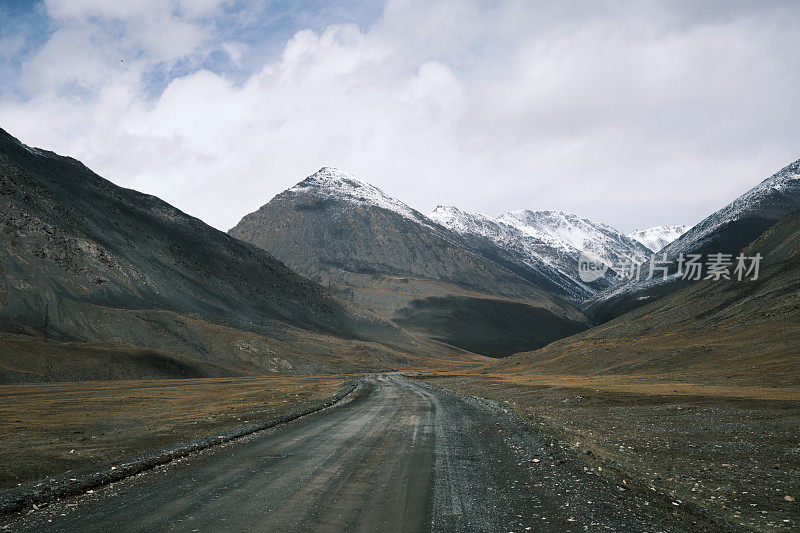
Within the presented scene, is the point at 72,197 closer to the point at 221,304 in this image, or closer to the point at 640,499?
the point at 221,304

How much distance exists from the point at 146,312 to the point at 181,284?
46982 millimetres

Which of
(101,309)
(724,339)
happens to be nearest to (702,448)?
(724,339)

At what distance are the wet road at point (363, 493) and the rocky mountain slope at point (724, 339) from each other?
39685 mm

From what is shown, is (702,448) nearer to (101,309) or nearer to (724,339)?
(724,339)

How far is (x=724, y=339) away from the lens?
79.3 m

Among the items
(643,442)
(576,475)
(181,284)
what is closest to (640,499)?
(576,475)

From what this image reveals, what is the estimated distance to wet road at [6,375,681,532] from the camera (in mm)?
10672

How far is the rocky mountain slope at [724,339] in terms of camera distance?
2359 inches

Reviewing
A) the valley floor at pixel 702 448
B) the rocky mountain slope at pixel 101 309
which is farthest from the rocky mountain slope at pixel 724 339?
the rocky mountain slope at pixel 101 309

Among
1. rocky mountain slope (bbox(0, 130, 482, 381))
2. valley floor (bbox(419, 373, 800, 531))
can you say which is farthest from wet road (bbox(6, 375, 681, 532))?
rocky mountain slope (bbox(0, 130, 482, 381))

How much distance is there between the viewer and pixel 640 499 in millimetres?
12031

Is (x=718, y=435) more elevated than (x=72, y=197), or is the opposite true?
(x=72, y=197)

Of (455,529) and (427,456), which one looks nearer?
(455,529)

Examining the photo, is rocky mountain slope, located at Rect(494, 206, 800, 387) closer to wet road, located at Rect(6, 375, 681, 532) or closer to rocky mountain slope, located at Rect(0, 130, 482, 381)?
wet road, located at Rect(6, 375, 681, 532)
